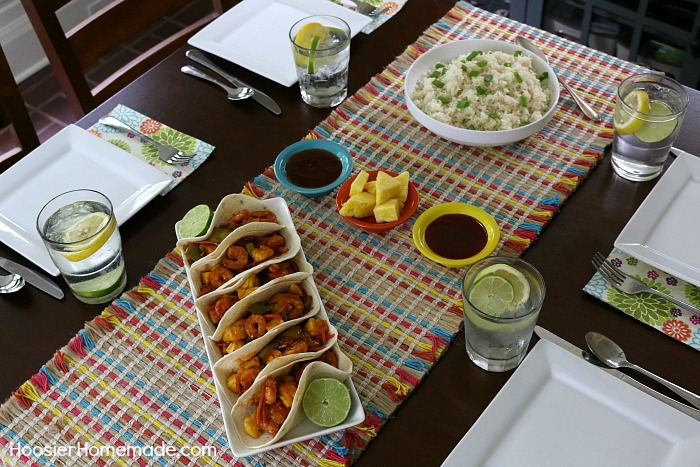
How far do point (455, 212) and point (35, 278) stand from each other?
2.67 ft

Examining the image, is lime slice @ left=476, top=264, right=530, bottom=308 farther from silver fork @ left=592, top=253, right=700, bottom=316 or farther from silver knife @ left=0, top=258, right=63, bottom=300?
silver knife @ left=0, top=258, right=63, bottom=300

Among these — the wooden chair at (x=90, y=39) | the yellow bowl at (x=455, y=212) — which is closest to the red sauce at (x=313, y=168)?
the yellow bowl at (x=455, y=212)

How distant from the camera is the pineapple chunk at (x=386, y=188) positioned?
1.37m

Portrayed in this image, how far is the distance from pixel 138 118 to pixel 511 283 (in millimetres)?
983

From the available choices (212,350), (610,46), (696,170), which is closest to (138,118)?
(212,350)

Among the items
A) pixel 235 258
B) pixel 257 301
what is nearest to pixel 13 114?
pixel 235 258

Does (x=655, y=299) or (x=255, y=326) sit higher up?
(x=255, y=326)

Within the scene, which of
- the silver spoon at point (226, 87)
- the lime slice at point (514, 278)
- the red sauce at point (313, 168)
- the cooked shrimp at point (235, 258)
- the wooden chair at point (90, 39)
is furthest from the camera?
the wooden chair at point (90, 39)

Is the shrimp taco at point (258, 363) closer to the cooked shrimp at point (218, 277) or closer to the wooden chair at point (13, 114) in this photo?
the cooked shrimp at point (218, 277)

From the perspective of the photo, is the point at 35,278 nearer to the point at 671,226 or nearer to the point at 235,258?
the point at 235,258

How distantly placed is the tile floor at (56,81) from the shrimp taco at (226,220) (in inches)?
79.3

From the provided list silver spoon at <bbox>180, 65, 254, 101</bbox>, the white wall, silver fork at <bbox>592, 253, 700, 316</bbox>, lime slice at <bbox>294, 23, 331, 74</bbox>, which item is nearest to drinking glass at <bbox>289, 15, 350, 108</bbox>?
lime slice at <bbox>294, 23, 331, 74</bbox>

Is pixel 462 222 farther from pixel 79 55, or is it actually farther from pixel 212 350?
pixel 79 55

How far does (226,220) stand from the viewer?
53.1 inches
